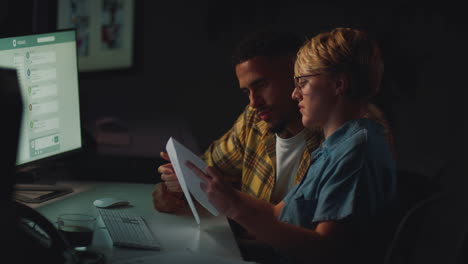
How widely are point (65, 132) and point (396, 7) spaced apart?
4.88 feet

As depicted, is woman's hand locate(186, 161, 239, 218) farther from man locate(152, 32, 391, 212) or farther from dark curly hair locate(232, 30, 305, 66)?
dark curly hair locate(232, 30, 305, 66)

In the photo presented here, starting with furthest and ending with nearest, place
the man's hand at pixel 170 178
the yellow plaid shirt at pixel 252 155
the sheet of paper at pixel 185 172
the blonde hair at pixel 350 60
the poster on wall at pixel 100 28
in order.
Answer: the poster on wall at pixel 100 28 < the yellow plaid shirt at pixel 252 155 < the man's hand at pixel 170 178 < the sheet of paper at pixel 185 172 < the blonde hair at pixel 350 60

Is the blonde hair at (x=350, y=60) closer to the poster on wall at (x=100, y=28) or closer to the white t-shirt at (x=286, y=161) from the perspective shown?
the white t-shirt at (x=286, y=161)

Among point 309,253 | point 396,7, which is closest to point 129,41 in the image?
point 396,7

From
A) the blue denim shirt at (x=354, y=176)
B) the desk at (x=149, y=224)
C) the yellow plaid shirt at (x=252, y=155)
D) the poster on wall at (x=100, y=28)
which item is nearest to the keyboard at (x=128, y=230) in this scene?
the desk at (x=149, y=224)

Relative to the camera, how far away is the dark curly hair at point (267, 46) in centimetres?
200

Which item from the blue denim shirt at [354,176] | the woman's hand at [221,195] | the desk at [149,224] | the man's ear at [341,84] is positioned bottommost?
the desk at [149,224]

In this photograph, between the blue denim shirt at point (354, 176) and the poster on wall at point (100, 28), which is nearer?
the blue denim shirt at point (354, 176)

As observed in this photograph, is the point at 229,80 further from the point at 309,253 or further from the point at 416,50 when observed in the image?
the point at 309,253

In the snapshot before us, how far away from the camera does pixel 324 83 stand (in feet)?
4.92

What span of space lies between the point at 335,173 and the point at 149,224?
1.91 feet

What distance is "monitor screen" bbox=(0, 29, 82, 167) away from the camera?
5.83 feet

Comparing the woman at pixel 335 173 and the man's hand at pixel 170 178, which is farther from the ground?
the woman at pixel 335 173

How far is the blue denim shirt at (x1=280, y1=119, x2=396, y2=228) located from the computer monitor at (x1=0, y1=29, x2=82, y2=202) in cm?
88
